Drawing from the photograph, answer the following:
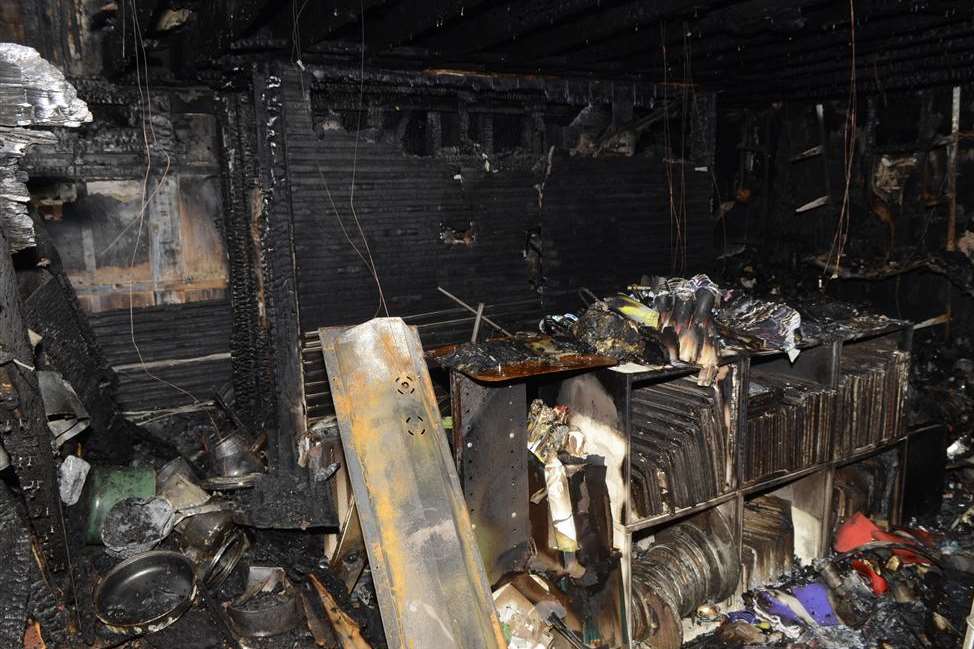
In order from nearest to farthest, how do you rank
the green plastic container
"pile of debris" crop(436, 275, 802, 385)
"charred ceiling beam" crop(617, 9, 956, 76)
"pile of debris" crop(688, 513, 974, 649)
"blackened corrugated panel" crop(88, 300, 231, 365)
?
"pile of debris" crop(436, 275, 802, 385) < "charred ceiling beam" crop(617, 9, 956, 76) < "pile of debris" crop(688, 513, 974, 649) < the green plastic container < "blackened corrugated panel" crop(88, 300, 231, 365)

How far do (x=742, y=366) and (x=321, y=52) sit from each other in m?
3.14

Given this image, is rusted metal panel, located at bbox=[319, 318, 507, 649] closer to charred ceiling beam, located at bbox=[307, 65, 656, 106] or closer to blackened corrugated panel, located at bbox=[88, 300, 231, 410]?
charred ceiling beam, located at bbox=[307, 65, 656, 106]

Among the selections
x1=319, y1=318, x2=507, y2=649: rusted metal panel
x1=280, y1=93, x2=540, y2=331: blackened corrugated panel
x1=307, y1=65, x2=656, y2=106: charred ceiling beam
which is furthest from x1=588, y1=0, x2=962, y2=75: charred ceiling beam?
x1=319, y1=318, x2=507, y2=649: rusted metal panel

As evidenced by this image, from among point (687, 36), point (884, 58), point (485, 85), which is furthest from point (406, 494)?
point (884, 58)

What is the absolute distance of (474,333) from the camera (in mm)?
4875

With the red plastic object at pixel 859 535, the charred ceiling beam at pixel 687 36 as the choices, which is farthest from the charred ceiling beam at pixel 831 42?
the red plastic object at pixel 859 535

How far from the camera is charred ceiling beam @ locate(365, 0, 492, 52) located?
3076 mm

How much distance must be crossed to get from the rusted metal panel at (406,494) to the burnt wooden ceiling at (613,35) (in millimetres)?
1648

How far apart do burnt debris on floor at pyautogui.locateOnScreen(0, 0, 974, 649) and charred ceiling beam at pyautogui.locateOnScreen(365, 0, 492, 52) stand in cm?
3

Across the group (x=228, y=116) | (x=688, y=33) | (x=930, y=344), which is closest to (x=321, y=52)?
(x=228, y=116)

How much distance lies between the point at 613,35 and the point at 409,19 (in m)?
1.18

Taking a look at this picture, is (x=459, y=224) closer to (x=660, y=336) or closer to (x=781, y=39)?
(x=660, y=336)

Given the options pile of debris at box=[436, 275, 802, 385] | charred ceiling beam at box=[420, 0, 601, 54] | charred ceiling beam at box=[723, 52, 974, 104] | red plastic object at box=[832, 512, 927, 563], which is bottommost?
red plastic object at box=[832, 512, 927, 563]

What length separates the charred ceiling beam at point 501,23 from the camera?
3229 mm
